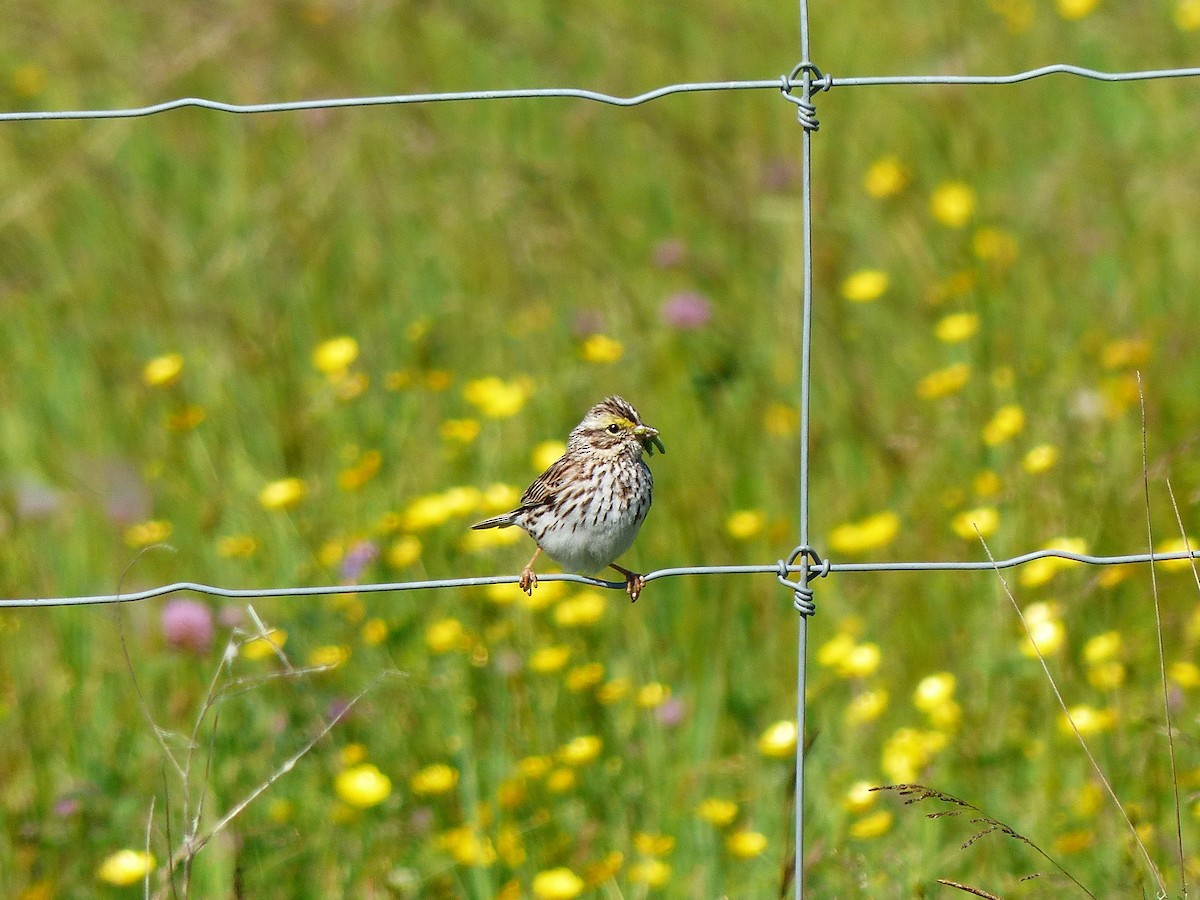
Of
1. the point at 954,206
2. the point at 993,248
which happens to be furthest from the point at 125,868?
the point at 954,206

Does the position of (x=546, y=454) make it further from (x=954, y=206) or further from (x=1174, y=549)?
(x=954, y=206)

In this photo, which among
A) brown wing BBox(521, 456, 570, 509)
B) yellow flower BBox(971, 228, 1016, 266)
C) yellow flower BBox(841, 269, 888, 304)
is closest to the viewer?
brown wing BBox(521, 456, 570, 509)

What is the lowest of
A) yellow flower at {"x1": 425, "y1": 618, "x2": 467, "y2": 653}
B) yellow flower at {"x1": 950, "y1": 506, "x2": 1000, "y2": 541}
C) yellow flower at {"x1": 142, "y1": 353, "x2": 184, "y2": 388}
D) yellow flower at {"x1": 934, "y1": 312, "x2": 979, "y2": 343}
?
yellow flower at {"x1": 425, "y1": 618, "x2": 467, "y2": 653}

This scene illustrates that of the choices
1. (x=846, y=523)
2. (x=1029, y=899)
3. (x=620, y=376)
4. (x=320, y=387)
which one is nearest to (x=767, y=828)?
(x=1029, y=899)

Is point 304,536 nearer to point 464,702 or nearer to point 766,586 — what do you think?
point 464,702

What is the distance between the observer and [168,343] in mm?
5254

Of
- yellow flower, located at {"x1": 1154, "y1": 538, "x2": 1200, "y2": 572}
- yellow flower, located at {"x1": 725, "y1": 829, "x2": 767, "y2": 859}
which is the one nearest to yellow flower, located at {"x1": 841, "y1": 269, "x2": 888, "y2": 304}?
yellow flower, located at {"x1": 1154, "y1": 538, "x2": 1200, "y2": 572}

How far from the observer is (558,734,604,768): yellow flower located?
11.1 feet

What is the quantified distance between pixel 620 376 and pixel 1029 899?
2224 mm

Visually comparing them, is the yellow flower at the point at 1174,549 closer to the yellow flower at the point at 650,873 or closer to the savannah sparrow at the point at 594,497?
the savannah sparrow at the point at 594,497

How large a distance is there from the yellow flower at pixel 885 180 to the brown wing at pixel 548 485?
2.55 metres

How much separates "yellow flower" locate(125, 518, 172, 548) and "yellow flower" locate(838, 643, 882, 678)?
187cm

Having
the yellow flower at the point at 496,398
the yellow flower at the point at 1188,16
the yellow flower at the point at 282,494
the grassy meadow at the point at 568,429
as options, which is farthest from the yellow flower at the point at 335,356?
the yellow flower at the point at 1188,16

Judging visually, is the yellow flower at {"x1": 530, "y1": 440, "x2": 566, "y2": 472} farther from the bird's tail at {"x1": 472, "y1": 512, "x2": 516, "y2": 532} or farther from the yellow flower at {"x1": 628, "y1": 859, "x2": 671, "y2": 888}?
the yellow flower at {"x1": 628, "y1": 859, "x2": 671, "y2": 888}
